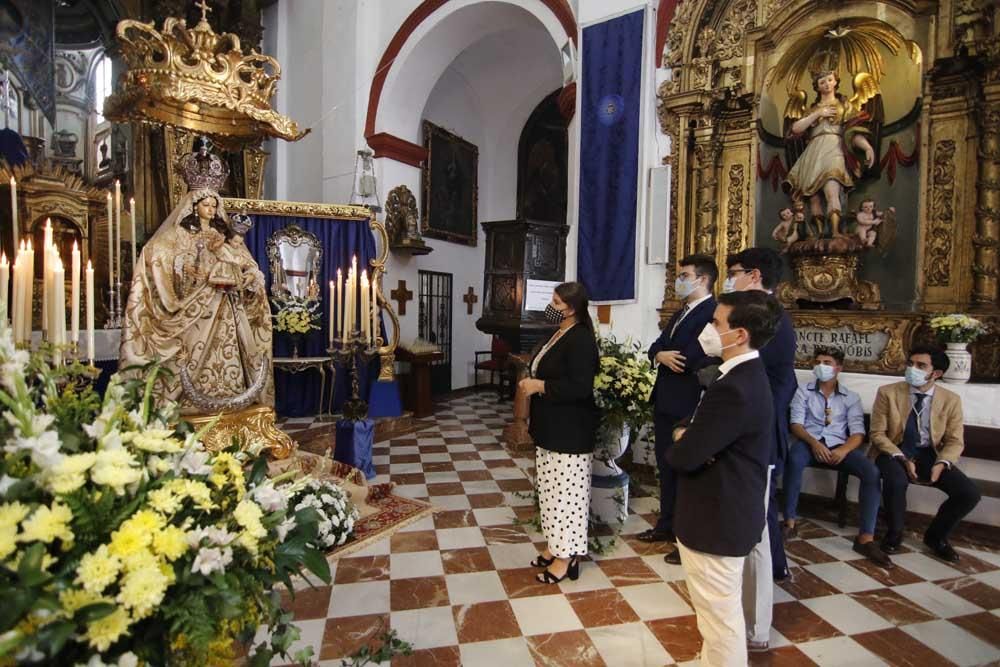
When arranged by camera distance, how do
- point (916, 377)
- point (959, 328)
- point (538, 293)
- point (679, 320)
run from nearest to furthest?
point (679, 320), point (916, 377), point (959, 328), point (538, 293)

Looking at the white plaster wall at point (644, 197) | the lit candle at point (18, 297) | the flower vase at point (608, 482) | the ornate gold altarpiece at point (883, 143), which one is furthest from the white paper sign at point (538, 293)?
the lit candle at point (18, 297)

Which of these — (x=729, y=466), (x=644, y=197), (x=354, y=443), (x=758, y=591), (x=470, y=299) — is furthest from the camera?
(x=470, y=299)

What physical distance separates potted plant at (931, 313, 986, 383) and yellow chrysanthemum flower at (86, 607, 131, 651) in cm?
495

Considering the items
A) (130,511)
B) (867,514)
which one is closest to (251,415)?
(130,511)

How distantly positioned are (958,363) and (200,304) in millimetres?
5587

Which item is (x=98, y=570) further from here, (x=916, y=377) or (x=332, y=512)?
(x=916, y=377)

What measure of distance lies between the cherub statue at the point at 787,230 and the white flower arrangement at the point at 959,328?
140 cm

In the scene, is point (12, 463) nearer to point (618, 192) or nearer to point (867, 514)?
point (867, 514)

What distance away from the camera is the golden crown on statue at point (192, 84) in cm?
398

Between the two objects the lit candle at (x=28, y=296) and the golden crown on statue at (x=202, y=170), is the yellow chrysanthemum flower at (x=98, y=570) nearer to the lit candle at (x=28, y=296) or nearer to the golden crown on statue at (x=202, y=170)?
the lit candle at (x=28, y=296)

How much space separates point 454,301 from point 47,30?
656 centimetres

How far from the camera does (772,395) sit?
2.47 m

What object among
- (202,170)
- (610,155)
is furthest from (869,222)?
(202,170)

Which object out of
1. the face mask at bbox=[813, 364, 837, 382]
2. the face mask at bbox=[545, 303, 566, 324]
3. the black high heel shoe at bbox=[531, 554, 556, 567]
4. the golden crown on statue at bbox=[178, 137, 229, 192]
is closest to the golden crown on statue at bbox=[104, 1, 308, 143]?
the golden crown on statue at bbox=[178, 137, 229, 192]
